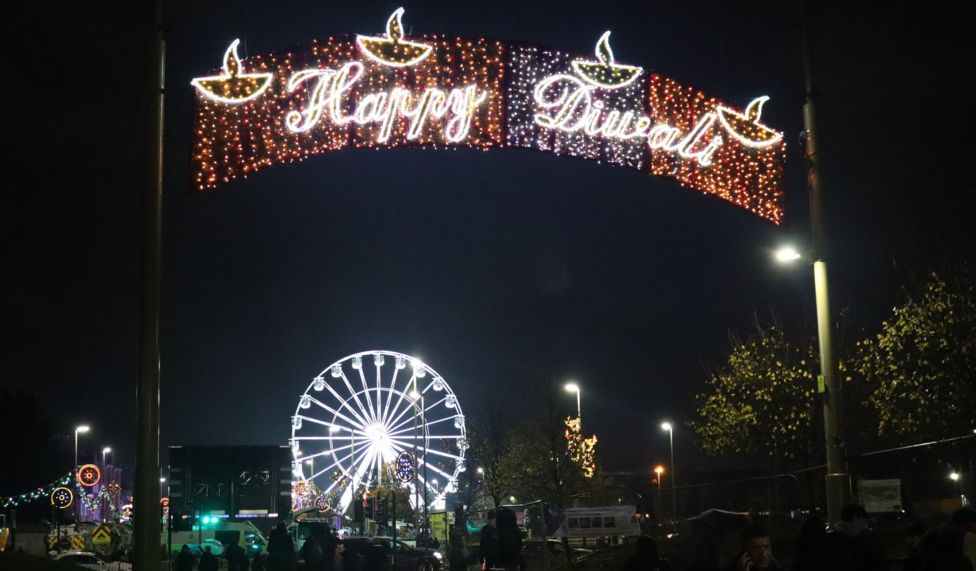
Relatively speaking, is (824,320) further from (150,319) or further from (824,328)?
(150,319)

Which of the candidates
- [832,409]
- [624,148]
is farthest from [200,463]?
[832,409]

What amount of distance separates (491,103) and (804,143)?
4599mm

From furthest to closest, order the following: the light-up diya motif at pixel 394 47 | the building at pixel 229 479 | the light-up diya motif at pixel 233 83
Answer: the building at pixel 229 479, the light-up diya motif at pixel 394 47, the light-up diya motif at pixel 233 83

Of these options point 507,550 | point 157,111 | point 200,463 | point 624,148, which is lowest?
point 507,550

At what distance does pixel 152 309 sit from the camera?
11945mm

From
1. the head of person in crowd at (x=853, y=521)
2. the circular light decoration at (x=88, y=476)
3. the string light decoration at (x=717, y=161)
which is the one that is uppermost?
the string light decoration at (x=717, y=161)

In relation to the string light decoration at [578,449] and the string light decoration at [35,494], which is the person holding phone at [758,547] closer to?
the string light decoration at [35,494]

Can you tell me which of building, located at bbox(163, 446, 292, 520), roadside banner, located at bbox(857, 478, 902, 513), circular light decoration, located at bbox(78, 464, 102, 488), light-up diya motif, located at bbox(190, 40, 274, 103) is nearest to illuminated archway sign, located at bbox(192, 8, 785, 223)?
light-up diya motif, located at bbox(190, 40, 274, 103)

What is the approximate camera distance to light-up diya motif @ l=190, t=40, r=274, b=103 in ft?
52.2

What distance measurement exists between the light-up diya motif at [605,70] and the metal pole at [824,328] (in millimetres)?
3047

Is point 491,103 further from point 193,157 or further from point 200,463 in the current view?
point 200,463

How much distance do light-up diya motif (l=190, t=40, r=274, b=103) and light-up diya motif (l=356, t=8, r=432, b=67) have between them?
1553 mm

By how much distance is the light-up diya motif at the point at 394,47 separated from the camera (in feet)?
55.3

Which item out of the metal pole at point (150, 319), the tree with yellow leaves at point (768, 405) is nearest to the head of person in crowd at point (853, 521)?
the metal pole at point (150, 319)
